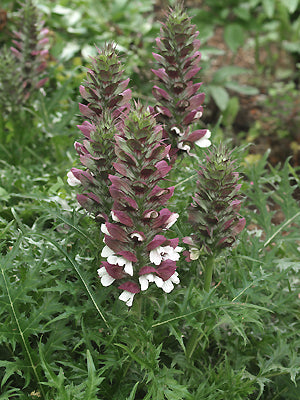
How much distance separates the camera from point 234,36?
5137 mm

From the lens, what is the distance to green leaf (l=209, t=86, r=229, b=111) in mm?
4531

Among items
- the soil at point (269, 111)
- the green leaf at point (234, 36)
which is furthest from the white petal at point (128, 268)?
the green leaf at point (234, 36)

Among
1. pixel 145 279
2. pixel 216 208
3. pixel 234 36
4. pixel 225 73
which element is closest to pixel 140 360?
pixel 145 279

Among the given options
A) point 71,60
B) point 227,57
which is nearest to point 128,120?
point 71,60

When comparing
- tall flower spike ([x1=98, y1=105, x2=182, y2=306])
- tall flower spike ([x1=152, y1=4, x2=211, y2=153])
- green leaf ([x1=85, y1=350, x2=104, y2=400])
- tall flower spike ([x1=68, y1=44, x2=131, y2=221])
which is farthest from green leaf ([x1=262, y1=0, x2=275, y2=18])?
green leaf ([x1=85, y1=350, x2=104, y2=400])

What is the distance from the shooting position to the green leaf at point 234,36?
5.09m

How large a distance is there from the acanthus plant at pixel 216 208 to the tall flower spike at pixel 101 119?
34 cm

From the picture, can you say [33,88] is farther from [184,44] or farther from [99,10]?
[99,10]

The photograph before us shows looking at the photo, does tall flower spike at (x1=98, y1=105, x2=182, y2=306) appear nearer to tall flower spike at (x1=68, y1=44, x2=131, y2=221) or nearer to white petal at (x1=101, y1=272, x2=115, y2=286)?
white petal at (x1=101, y1=272, x2=115, y2=286)

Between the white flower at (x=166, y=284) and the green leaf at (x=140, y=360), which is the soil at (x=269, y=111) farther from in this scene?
the green leaf at (x=140, y=360)

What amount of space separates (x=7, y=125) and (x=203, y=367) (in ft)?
6.67

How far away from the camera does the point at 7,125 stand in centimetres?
313

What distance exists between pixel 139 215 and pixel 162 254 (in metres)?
0.16

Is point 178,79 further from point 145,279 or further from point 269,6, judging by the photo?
point 269,6
